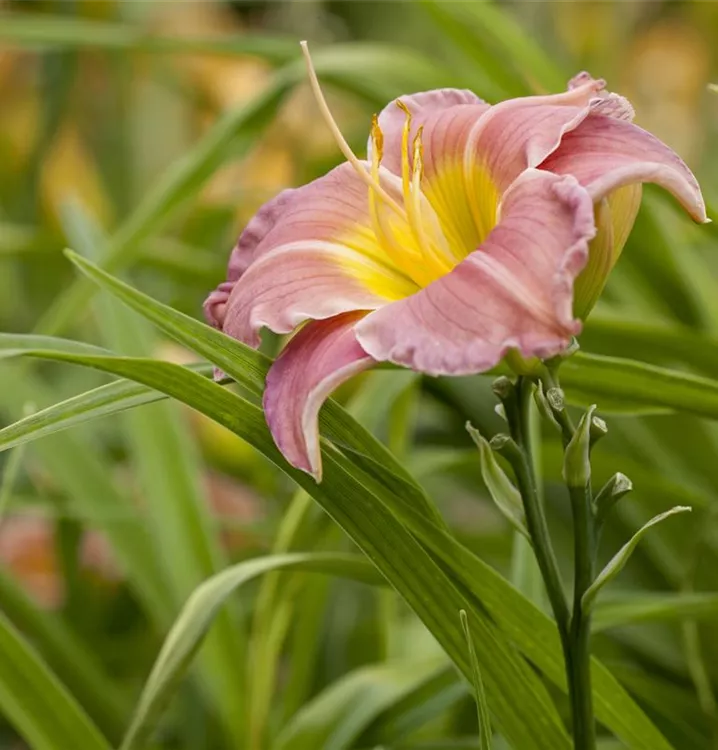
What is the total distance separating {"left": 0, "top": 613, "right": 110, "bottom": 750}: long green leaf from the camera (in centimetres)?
44

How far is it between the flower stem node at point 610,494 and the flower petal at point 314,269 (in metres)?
0.08

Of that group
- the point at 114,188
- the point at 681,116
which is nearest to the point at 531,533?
the point at 114,188

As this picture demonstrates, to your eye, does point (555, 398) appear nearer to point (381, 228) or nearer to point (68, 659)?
point (381, 228)

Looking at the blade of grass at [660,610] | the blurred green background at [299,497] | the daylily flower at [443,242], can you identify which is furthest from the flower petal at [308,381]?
the blade of grass at [660,610]

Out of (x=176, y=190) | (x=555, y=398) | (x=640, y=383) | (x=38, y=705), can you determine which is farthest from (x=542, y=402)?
(x=176, y=190)

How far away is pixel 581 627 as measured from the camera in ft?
1.09

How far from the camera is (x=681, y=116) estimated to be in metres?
2.20

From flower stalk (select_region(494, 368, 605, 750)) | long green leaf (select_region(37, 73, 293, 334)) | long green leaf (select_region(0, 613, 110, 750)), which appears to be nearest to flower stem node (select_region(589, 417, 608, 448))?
flower stalk (select_region(494, 368, 605, 750))

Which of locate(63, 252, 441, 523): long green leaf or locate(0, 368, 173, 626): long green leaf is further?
locate(0, 368, 173, 626): long green leaf

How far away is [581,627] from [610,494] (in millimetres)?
39

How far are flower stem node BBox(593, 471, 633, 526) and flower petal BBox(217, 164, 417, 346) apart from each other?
8cm

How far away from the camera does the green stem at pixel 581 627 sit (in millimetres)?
325

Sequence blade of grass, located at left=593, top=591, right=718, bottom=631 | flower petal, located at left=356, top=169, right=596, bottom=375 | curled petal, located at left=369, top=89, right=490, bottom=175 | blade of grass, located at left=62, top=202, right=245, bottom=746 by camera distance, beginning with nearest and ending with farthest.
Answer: flower petal, located at left=356, top=169, right=596, bottom=375 < curled petal, located at left=369, top=89, right=490, bottom=175 < blade of grass, located at left=593, top=591, right=718, bottom=631 < blade of grass, located at left=62, top=202, right=245, bottom=746

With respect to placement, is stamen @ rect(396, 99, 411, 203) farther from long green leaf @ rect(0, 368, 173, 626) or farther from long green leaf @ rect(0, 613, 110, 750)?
long green leaf @ rect(0, 368, 173, 626)
